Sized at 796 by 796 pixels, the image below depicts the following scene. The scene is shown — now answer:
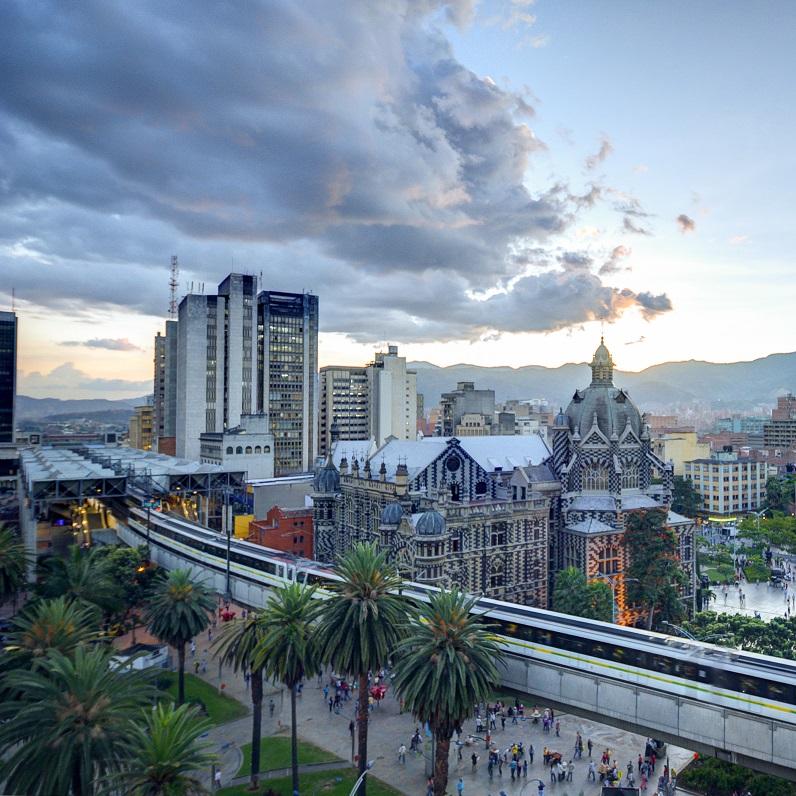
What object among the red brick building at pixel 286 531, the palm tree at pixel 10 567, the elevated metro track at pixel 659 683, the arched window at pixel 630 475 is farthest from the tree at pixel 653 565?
the palm tree at pixel 10 567

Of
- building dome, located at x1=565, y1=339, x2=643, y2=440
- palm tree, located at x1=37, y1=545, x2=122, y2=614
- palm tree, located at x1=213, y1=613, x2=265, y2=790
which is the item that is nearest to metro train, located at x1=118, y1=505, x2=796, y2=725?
palm tree, located at x1=213, y1=613, x2=265, y2=790

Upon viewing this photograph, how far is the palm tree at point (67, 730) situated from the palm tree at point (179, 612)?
981 inches

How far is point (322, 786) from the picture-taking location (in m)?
49.8

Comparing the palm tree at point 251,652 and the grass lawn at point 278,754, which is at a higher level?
the palm tree at point 251,652

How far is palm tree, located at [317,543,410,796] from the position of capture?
43.8 meters

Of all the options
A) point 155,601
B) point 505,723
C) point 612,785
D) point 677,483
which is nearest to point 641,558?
point 505,723

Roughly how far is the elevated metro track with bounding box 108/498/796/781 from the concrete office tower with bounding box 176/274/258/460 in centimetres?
14919

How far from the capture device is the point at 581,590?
239 ft

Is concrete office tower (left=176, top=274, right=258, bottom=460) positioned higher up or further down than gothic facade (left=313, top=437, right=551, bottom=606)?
higher up

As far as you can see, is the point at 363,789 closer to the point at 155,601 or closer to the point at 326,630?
the point at 326,630

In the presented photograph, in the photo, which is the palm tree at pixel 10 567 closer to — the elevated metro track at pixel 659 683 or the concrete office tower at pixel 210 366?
the elevated metro track at pixel 659 683

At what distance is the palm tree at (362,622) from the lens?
4384 centimetres

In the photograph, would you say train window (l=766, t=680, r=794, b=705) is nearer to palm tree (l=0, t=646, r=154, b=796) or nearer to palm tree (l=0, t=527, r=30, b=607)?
palm tree (l=0, t=646, r=154, b=796)

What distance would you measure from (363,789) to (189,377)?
160 m
